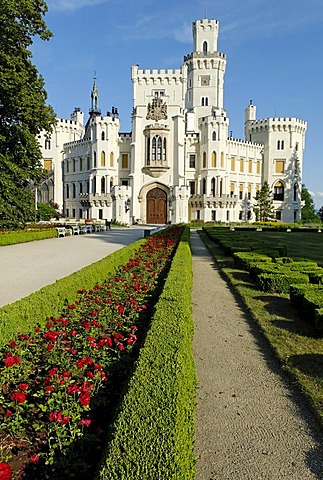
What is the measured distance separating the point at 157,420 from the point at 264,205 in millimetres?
55104

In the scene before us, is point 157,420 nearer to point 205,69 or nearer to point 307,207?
point 205,69

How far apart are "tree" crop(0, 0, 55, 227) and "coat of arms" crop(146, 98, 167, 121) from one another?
29398 mm

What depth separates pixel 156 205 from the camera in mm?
50188

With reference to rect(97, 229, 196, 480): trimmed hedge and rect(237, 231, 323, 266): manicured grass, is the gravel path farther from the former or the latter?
rect(237, 231, 323, 266): manicured grass

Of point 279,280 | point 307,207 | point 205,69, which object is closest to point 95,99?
point 205,69

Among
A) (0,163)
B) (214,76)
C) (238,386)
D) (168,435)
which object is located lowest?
(238,386)

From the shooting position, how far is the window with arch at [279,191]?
2397 inches

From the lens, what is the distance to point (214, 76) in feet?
187

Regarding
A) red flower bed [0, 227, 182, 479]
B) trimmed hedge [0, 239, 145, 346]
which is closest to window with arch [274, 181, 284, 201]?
trimmed hedge [0, 239, 145, 346]

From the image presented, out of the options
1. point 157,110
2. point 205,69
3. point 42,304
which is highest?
point 205,69

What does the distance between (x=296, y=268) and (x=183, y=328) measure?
5.41 meters

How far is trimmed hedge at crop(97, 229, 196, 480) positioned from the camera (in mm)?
2301

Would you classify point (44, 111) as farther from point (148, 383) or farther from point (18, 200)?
point (148, 383)

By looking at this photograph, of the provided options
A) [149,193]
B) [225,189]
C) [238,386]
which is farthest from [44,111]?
[225,189]
